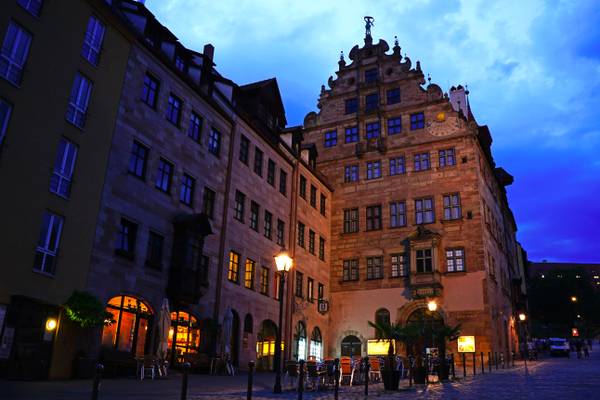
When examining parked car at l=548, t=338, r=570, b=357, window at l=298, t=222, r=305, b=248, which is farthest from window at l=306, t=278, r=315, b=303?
parked car at l=548, t=338, r=570, b=357

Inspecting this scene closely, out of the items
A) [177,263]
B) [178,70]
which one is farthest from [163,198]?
[178,70]

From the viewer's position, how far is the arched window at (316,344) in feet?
115

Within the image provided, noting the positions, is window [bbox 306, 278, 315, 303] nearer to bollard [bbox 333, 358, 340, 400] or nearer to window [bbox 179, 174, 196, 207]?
window [bbox 179, 174, 196, 207]

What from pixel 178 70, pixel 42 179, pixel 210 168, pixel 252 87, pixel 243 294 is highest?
pixel 252 87

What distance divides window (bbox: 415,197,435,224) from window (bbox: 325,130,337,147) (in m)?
8.46

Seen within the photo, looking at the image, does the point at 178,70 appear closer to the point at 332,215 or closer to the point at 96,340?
the point at 96,340

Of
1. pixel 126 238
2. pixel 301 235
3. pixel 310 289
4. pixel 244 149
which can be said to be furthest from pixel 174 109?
pixel 310 289

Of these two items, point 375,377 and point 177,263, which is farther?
point 177,263

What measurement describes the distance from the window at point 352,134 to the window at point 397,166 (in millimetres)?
3647

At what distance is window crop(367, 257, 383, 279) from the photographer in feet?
121

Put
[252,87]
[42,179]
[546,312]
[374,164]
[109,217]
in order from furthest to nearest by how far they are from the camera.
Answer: [546,312], [374,164], [252,87], [109,217], [42,179]

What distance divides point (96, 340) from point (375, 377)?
413 inches

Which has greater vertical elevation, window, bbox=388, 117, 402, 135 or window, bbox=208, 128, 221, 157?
window, bbox=388, 117, 402, 135

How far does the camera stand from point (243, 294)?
2766 centimetres
